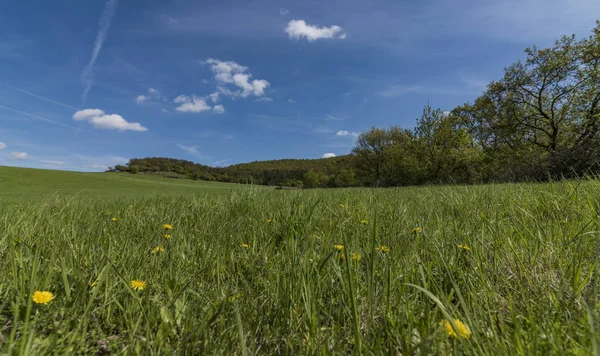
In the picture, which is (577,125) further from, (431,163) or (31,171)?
(31,171)

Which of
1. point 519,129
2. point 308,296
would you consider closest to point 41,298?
point 308,296

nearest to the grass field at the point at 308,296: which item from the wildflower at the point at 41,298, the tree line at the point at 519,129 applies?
the wildflower at the point at 41,298

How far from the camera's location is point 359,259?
1507mm

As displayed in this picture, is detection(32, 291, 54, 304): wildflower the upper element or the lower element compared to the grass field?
upper

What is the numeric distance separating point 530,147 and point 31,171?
5565cm

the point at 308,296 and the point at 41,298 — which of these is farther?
the point at 308,296

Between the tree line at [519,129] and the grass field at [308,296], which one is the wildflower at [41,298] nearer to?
the grass field at [308,296]

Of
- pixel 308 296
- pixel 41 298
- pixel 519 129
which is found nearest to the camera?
pixel 41 298

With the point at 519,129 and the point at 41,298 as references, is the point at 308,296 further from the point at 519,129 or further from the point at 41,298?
the point at 519,129

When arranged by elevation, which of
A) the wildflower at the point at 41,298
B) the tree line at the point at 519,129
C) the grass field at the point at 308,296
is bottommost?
the grass field at the point at 308,296

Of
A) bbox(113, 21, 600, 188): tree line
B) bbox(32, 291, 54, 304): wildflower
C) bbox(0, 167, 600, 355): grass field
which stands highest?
bbox(113, 21, 600, 188): tree line

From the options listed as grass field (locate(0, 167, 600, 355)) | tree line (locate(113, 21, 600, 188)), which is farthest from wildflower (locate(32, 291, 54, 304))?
tree line (locate(113, 21, 600, 188))

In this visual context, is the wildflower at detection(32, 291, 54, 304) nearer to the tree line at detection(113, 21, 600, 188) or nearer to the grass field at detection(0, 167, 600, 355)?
the grass field at detection(0, 167, 600, 355)

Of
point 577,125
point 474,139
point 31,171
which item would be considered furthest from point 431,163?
point 31,171
